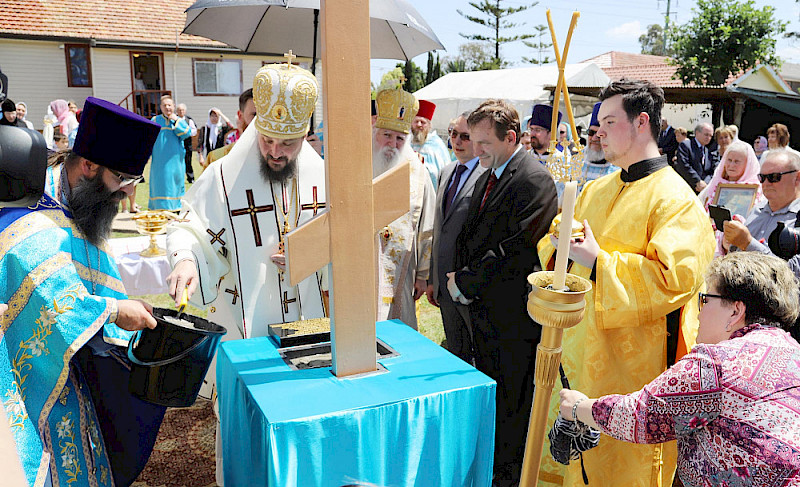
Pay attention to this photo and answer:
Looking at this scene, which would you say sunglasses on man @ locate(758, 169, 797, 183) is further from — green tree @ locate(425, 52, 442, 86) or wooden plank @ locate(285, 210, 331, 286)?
green tree @ locate(425, 52, 442, 86)

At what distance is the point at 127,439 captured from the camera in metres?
Answer: 2.41

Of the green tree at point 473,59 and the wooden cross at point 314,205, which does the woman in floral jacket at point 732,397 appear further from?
the green tree at point 473,59

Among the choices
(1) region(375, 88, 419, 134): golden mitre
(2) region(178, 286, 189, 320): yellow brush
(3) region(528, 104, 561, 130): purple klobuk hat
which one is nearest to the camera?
(2) region(178, 286, 189, 320): yellow brush

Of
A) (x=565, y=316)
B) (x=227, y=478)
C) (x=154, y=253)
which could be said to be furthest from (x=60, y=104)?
(x=565, y=316)

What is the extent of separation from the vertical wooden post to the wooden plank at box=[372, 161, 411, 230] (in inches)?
1.9

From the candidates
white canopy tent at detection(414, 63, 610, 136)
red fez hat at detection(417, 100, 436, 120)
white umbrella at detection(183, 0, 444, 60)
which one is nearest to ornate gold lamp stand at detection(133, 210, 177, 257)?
white umbrella at detection(183, 0, 444, 60)

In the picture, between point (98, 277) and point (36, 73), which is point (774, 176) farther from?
point (36, 73)

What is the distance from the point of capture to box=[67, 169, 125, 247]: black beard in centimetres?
218

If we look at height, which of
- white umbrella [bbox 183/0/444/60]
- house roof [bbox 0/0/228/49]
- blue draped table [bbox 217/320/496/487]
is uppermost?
house roof [bbox 0/0/228/49]

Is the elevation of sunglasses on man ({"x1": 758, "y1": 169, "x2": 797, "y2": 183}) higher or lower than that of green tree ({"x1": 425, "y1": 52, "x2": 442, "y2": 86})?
lower

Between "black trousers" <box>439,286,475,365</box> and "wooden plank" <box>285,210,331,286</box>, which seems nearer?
"wooden plank" <box>285,210,331,286</box>

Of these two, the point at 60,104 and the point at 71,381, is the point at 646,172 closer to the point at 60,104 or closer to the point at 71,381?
the point at 71,381

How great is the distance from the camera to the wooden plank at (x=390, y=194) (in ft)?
5.74

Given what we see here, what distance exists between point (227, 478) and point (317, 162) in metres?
1.43
